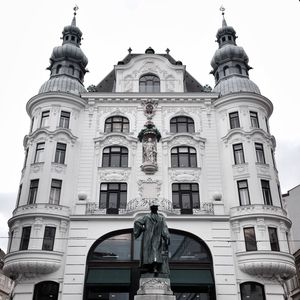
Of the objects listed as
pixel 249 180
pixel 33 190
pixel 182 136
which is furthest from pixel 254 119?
pixel 33 190

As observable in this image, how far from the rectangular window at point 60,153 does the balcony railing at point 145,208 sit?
158 inches

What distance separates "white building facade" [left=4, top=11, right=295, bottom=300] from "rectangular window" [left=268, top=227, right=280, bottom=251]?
3.3 inches

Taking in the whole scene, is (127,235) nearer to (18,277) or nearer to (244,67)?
(18,277)

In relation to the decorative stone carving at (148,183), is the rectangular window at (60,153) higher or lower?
higher

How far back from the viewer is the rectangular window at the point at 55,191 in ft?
85.0

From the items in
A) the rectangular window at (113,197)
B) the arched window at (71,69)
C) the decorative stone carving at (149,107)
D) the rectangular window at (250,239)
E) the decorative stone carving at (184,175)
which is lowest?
the rectangular window at (250,239)

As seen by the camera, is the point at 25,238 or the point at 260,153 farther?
the point at 260,153

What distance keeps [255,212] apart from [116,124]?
12.5m

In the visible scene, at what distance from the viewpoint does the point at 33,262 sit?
23.1 m

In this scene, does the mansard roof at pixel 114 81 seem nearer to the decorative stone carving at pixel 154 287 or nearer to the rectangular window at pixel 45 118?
the rectangular window at pixel 45 118

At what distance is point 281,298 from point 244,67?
63.1ft

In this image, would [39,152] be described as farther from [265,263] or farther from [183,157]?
[265,263]

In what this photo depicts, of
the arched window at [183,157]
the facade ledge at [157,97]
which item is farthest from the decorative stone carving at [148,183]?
the facade ledge at [157,97]

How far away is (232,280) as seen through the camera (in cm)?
2331
